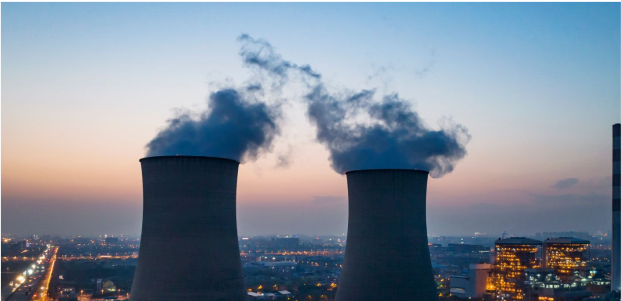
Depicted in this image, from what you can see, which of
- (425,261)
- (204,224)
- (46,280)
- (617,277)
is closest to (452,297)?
(617,277)

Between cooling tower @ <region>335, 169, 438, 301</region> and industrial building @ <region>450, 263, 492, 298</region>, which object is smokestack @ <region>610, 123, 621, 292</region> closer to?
cooling tower @ <region>335, 169, 438, 301</region>

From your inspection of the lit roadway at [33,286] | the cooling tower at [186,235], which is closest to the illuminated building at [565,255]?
the lit roadway at [33,286]

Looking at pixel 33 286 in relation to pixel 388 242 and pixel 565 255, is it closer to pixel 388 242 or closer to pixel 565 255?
pixel 388 242

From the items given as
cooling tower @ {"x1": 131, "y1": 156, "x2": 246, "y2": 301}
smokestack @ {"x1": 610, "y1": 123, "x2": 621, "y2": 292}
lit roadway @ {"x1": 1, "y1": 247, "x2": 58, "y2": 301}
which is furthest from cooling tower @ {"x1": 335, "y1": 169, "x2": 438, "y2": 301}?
lit roadway @ {"x1": 1, "y1": 247, "x2": 58, "y2": 301}

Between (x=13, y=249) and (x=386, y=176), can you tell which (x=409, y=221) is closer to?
(x=386, y=176)

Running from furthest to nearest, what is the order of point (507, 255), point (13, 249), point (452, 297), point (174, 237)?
point (13, 249), point (507, 255), point (452, 297), point (174, 237)

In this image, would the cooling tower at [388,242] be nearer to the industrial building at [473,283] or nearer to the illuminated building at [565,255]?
the industrial building at [473,283]
